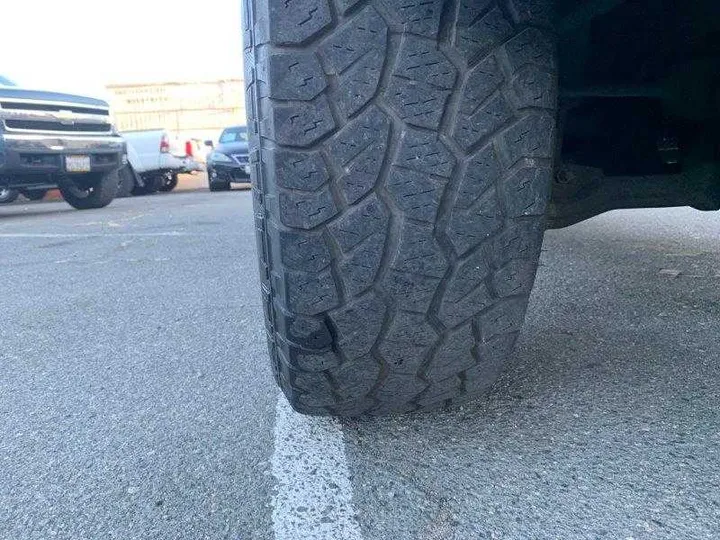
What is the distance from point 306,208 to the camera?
0.98 meters

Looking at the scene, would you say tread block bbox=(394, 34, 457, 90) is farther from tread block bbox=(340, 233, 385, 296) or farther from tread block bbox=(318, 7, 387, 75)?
tread block bbox=(340, 233, 385, 296)

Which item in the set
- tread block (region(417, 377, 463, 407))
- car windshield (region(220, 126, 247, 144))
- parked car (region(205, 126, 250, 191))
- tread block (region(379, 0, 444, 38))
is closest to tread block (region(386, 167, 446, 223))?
tread block (region(379, 0, 444, 38))

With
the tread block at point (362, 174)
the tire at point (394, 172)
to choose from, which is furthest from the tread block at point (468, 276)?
the tread block at point (362, 174)

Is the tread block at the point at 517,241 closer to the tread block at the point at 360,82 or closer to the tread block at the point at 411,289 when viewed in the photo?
the tread block at the point at 411,289

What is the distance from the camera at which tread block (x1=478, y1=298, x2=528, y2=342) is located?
1111 millimetres

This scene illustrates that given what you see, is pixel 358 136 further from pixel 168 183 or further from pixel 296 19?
pixel 168 183

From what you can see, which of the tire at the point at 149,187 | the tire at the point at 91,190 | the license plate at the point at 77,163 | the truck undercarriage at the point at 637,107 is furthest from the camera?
the tire at the point at 149,187

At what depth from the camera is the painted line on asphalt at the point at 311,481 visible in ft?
3.16

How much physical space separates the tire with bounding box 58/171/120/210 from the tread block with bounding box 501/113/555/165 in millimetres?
7419

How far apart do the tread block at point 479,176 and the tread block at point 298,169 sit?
9.0 inches

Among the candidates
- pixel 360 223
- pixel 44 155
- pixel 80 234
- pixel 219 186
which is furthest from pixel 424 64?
pixel 219 186

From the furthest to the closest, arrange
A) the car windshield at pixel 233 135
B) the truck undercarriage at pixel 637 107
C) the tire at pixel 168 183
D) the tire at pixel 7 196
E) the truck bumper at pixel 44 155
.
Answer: the car windshield at pixel 233 135 → the tire at pixel 168 183 → the tire at pixel 7 196 → the truck bumper at pixel 44 155 → the truck undercarriage at pixel 637 107

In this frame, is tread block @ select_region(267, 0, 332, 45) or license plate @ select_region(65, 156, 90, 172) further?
license plate @ select_region(65, 156, 90, 172)

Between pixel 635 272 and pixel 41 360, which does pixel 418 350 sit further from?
pixel 635 272
